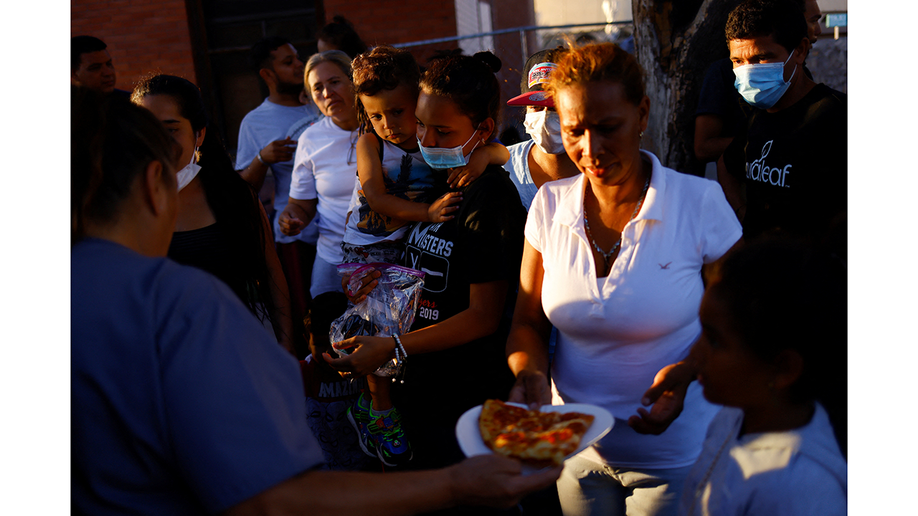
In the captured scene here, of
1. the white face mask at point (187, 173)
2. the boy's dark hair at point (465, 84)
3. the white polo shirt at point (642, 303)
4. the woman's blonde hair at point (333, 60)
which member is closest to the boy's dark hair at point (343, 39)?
the woman's blonde hair at point (333, 60)

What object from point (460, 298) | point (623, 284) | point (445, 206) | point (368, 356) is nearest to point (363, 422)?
point (368, 356)

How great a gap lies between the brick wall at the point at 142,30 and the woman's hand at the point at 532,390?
7.85 meters

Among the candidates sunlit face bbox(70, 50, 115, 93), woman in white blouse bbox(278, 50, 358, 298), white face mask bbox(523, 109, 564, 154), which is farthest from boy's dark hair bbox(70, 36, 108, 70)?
white face mask bbox(523, 109, 564, 154)

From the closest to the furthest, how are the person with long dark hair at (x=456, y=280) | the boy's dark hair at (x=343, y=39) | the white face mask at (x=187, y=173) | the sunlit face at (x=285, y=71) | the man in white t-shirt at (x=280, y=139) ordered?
the person with long dark hair at (x=456, y=280) < the white face mask at (x=187, y=173) < the man in white t-shirt at (x=280, y=139) < the boy's dark hair at (x=343, y=39) < the sunlit face at (x=285, y=71)

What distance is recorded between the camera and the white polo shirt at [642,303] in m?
1.64

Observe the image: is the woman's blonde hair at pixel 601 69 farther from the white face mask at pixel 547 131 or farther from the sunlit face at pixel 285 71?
the sunlit face at pixel 285 71

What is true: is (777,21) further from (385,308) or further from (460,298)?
(385,308)

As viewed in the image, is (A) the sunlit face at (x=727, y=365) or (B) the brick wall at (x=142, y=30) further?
(B) the brick wall at (x=142, y=30)

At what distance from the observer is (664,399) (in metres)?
1.59

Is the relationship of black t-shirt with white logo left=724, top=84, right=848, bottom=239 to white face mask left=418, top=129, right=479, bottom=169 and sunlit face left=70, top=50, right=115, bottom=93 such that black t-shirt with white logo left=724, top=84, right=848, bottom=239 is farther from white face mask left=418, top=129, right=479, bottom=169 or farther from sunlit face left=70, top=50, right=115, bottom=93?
sunlit face left=70, top=50, right=115, bottom=93

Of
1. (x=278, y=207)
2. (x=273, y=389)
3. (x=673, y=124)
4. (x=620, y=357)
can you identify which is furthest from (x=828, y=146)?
(x=278, y=207)

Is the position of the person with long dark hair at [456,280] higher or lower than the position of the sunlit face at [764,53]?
lower

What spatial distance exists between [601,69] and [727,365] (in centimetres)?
85

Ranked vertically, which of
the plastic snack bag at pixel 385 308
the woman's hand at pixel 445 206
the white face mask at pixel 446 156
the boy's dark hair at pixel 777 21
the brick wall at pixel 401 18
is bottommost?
the plastic snack bag at pixel 385 308
